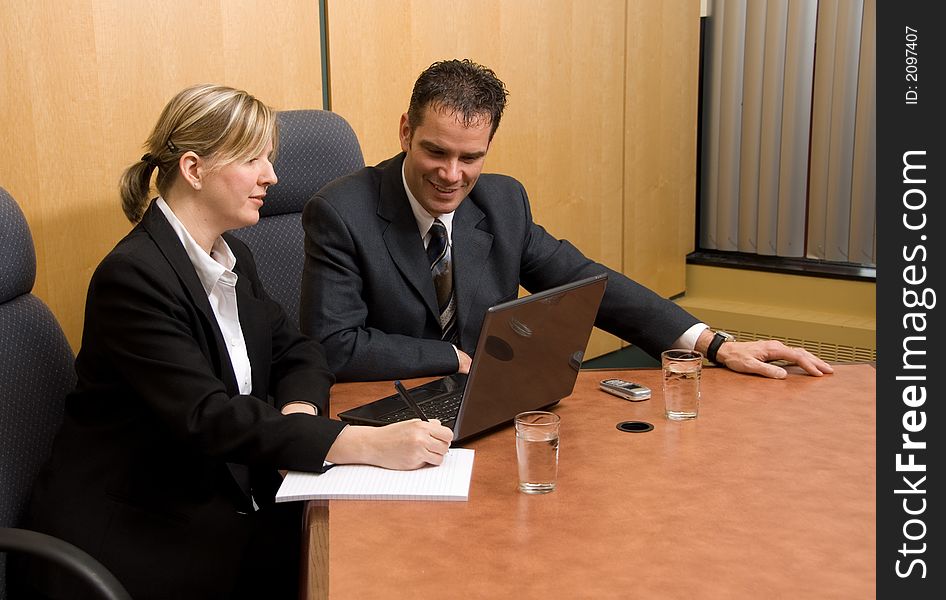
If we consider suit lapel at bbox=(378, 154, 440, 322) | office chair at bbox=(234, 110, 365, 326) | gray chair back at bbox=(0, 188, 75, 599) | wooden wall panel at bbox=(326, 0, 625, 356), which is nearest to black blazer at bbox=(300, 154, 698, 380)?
suit lapel at bbox=(378, 154, 440, 322)

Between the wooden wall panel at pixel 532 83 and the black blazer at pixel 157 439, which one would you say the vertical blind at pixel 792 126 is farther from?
the black blazer at pixel 157 439

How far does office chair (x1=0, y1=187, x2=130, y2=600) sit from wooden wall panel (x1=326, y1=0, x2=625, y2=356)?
135 cm

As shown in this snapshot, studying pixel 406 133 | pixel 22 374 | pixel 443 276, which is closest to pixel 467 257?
pixel 443 276

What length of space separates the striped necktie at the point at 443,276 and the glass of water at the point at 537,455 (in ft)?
2.47

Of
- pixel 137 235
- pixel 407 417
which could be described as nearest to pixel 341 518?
pixel 407 417

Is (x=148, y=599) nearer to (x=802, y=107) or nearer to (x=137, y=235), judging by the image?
(x=137, y=235)

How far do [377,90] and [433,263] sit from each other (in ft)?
3.32

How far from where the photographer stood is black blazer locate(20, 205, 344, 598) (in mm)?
1539

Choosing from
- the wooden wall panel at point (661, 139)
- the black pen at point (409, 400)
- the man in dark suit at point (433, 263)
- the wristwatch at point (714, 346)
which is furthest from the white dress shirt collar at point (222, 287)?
the wooden wall panel at point (661, 139)

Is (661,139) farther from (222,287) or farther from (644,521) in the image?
(644,521)

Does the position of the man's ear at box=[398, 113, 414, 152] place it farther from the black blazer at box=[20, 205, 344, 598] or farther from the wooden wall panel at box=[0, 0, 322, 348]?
the wooden wall panel at box=[0, 0, 322, 348]

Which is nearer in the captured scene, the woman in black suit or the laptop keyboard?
the woman in black suit

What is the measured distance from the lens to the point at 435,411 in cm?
171
